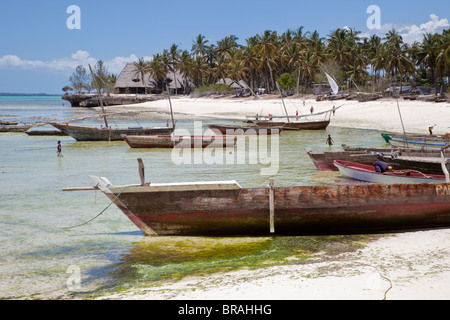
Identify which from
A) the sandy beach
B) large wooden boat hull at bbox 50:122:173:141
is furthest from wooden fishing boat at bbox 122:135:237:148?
the sandy beach

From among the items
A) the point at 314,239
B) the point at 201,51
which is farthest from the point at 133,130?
the point at 201,51

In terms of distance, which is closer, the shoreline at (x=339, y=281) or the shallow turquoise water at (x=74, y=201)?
the shoreline at (x=339, y=281)

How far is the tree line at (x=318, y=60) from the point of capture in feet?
189

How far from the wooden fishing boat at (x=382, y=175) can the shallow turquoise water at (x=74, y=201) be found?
41.5 inches

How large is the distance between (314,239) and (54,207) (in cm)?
790

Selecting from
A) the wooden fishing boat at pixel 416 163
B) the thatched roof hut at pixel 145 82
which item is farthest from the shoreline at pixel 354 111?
the thatched roof hut at pixel 145 82

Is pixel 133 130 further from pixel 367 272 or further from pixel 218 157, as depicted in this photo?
pixel 367 272

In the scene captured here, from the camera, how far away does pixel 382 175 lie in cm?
1359

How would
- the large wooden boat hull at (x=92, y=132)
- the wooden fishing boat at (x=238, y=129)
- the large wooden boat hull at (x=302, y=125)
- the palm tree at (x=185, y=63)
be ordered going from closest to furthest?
the large wooden boat hull at (x=92, y=132)
the wooden fishing boat at (x=238, y=129)
the large wooden boat hull at (x=302, y=125)
the palm tree at (x=185, y=63)

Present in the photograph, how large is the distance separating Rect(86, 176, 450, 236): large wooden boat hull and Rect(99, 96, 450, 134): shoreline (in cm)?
922

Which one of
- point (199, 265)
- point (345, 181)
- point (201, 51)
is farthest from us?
point (201, 51)

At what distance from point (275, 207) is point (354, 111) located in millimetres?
38864

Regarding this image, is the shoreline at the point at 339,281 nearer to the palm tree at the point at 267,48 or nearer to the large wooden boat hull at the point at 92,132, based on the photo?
the large wooden boat hull at the point at 92,132

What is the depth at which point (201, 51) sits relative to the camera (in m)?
90.8
